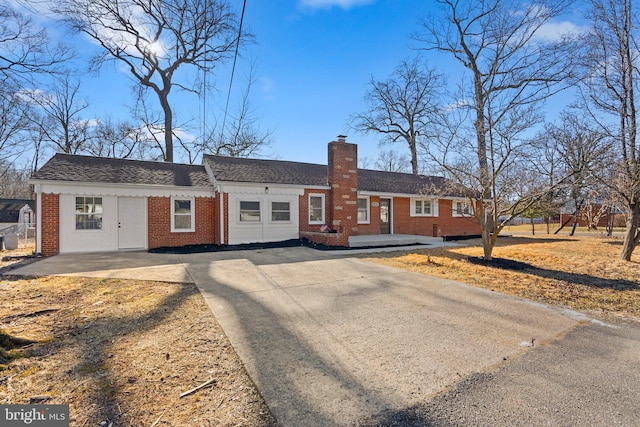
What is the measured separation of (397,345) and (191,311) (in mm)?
3113

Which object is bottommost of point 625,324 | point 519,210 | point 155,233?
point 625,324

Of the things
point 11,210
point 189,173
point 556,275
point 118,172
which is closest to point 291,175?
point 189,173

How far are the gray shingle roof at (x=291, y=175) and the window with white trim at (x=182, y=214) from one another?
5.52ft

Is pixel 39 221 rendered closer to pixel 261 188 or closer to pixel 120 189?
pixel 120 189

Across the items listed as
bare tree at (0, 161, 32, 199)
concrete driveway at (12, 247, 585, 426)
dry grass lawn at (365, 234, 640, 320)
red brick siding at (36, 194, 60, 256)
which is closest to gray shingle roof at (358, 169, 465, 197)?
dry grass lawn at (365, 234, 640, 320)

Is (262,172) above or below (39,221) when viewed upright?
above

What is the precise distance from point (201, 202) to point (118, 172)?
11.3 ft

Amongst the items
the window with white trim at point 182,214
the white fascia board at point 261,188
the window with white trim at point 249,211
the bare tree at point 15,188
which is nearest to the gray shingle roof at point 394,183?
the white fascia board at point 261,188

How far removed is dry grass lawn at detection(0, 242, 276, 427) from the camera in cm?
235

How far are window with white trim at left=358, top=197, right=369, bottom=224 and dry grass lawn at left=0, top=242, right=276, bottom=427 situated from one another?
12.0 metres

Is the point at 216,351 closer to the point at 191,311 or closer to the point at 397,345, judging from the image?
the point at 191,311

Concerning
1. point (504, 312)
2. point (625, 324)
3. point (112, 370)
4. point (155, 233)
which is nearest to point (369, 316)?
point (504, 312)

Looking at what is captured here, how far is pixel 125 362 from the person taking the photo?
3.11 m

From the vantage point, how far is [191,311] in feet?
15.6
